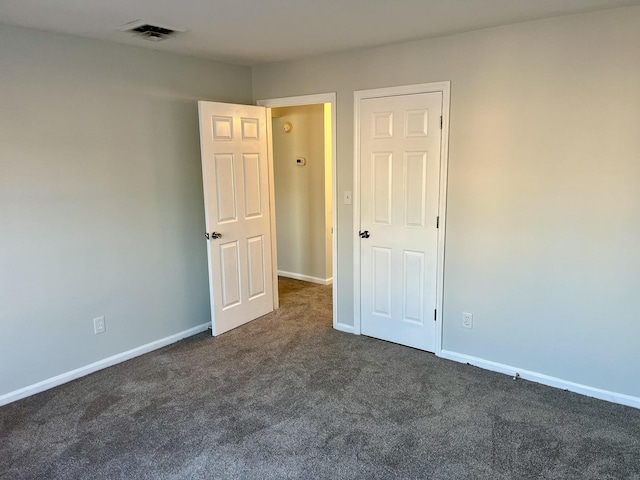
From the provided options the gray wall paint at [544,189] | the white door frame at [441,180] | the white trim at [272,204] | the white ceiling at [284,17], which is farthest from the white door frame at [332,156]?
the white ceiling at [284,17]

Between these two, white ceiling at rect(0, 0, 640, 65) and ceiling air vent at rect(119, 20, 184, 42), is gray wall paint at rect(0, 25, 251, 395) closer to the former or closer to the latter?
Answer: white ceiling at rect(0, 0, 640, 65)

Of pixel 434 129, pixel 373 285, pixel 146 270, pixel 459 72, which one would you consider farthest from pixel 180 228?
pixel 459 72

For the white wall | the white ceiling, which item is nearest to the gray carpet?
the white wall

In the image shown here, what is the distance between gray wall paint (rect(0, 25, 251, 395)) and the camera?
2.82 m

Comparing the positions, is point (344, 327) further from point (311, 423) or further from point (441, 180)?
point (441, 180)

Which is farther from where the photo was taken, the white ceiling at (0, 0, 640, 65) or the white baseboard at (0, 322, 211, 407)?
the white baseboard at (0, 322, 211, 407)

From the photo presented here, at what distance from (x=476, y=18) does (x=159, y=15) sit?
1879 millimetres

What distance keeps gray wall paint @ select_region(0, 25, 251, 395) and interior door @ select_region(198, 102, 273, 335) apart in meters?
0.25

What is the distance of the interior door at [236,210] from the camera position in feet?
12.2

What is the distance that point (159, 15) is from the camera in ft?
8.30

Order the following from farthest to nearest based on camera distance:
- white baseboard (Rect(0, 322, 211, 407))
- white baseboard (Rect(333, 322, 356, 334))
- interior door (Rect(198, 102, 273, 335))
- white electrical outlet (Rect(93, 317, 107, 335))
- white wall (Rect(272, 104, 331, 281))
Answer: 1. white wall (Rect(272, 104, 331, 281))
2. white baseboard (Rect(333, 322, 356, 334))
3. interior door (Rect(198, 102, 273, 335))
4. white electrical outlet (Rect(93, 317, 107, 335))
5. white baseboard (Rect(0, 322, 211, 407))

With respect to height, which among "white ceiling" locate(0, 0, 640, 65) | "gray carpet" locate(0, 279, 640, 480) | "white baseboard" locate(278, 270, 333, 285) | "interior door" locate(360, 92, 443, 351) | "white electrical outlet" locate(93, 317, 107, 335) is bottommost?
"gray carpet" locate(0, 279, 640, 480)

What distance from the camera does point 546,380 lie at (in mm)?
3045

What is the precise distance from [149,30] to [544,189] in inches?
109
